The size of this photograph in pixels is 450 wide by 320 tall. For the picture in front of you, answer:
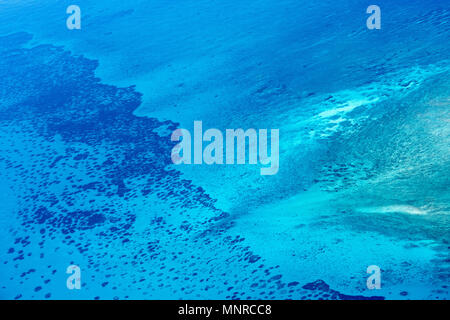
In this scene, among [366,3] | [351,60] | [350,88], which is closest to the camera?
[350,88]

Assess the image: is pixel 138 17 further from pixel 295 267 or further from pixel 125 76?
pixel 295 267

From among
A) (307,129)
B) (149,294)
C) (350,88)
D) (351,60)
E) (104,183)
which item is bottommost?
(149,294)

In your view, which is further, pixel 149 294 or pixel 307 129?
pixel 307 129

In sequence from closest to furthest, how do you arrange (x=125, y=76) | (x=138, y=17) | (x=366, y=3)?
1. (x=125, y=76)
2. (x=366, y=3)
3. (x=138, y=17)

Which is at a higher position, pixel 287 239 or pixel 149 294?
pixel 287 239

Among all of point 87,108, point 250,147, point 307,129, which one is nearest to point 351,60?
point 307,129

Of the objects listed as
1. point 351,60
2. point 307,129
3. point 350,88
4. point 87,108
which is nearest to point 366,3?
point 351,60
